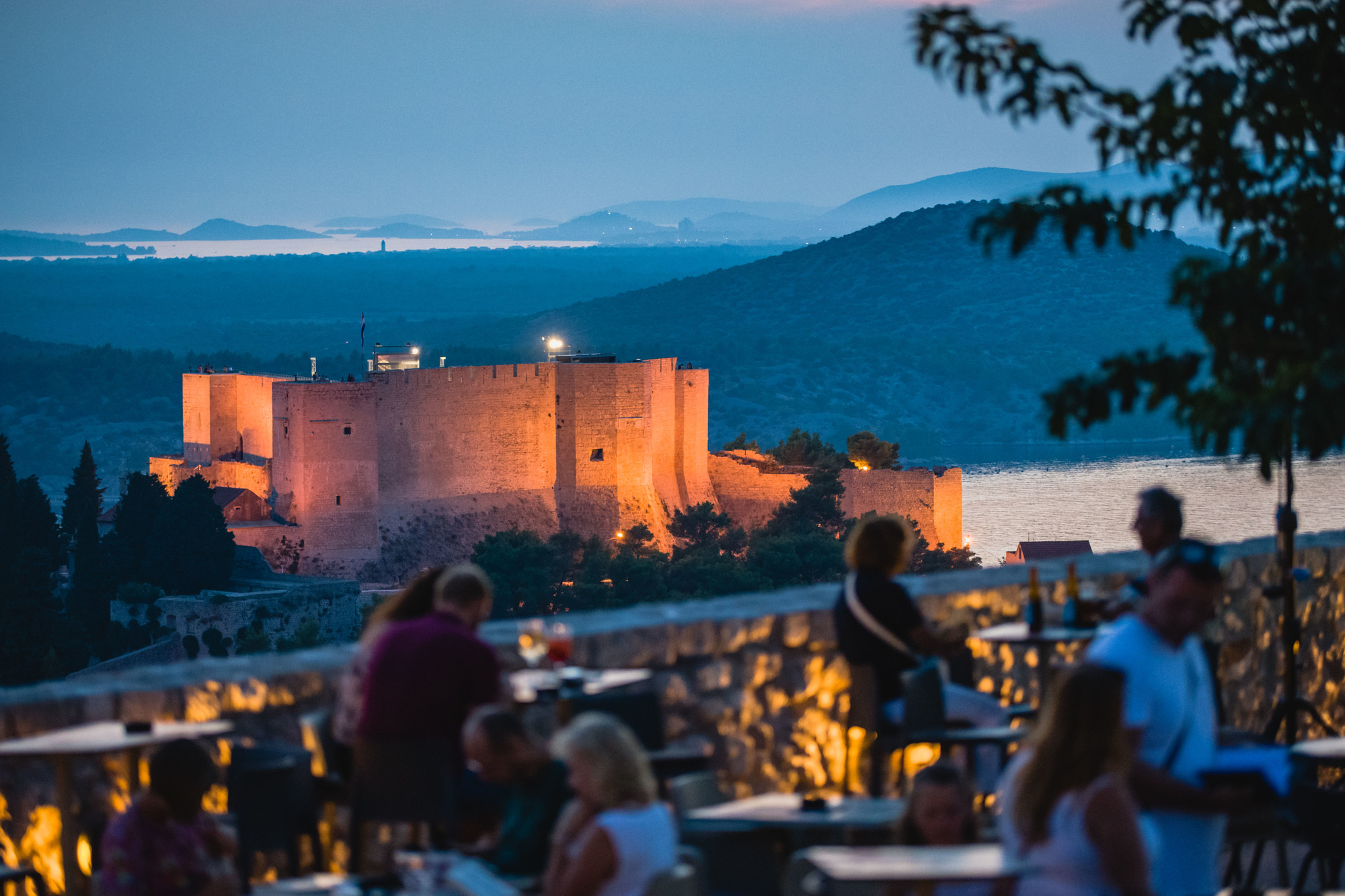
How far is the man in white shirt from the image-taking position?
2818 mm

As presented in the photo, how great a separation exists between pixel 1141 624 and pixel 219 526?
29.6 meters

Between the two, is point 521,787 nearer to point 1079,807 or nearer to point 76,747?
point 76,747

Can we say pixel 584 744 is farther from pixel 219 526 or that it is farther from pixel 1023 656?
pixel 219 526

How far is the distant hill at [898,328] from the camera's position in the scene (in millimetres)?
74500

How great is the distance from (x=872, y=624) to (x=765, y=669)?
0.47 meters

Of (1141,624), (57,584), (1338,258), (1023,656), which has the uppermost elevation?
(1338,258)

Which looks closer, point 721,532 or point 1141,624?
point 1141,624

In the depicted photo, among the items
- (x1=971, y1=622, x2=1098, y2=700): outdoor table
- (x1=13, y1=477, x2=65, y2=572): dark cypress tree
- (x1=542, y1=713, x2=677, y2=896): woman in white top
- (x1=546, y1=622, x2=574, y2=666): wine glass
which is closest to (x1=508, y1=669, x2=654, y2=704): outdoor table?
(x1=546, y1=622, x2=574, y2=666): wine glass

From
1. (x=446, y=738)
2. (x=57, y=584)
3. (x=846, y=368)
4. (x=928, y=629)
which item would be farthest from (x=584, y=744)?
(x=846, y=368)

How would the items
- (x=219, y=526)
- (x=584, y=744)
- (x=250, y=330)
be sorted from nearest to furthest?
(x=584, y=744) < (x=219, y=526) < (x=250, y=330)

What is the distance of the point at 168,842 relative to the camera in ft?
9.61

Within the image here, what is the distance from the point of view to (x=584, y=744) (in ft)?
8.62

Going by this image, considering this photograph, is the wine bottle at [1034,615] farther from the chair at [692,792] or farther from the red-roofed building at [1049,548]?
the red-roofed building at [1049,548]

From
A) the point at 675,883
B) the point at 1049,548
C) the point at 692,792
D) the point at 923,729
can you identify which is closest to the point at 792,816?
the point at 692,792
